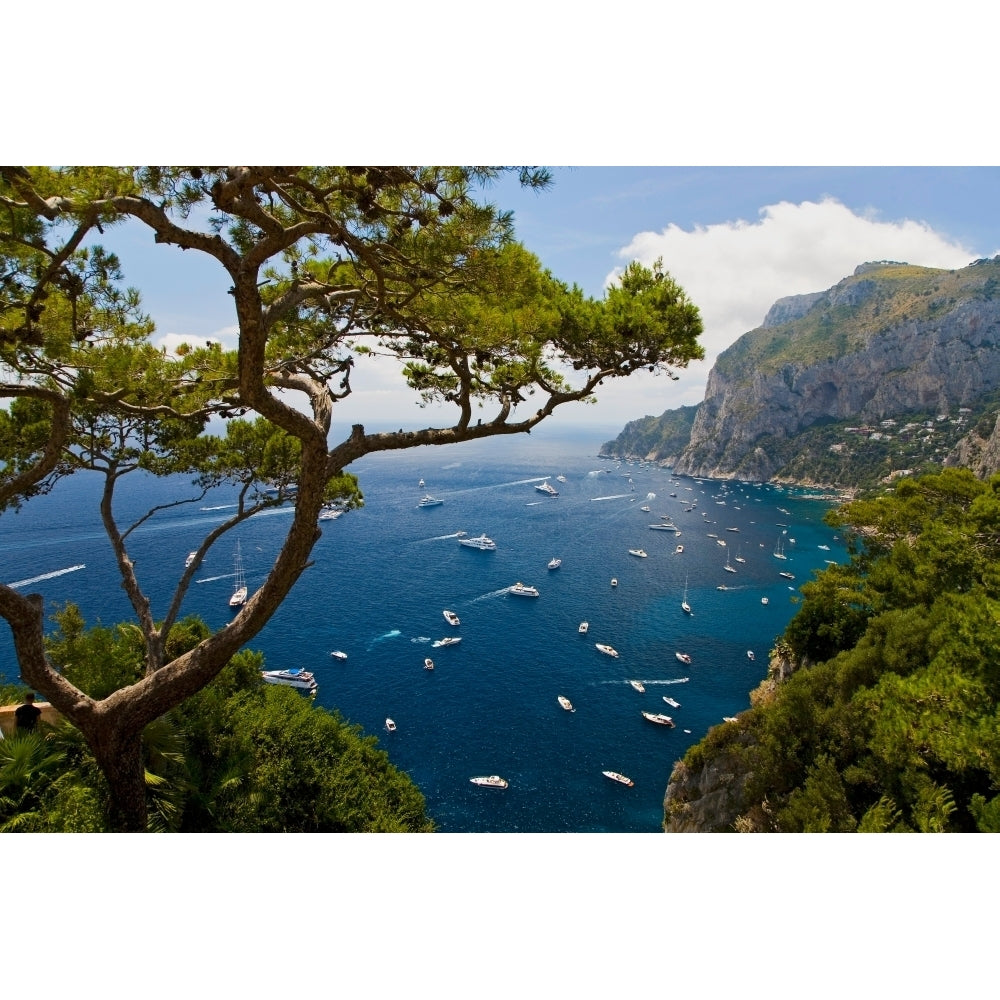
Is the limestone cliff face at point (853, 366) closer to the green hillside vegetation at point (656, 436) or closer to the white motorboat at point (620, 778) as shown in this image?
the green hillside vegetation at point (656, 436)

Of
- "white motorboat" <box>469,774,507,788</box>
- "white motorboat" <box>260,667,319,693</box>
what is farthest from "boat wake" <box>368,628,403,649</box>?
"white motorboat" <box>469,774,507,788</box>

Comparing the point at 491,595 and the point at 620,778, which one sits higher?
the point at 491,595

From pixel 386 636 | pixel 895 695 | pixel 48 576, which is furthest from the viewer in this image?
pixel 48 576

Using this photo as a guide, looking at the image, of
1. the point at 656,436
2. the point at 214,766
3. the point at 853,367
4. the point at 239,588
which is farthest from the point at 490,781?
the point at 656,436

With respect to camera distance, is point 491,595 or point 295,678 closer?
point 295,678

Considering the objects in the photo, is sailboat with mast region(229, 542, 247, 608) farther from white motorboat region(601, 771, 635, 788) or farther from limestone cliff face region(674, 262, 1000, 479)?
limestone cliff face region(674, 262, 1000, 479)

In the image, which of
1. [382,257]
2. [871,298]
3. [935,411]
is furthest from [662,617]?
[871,298]

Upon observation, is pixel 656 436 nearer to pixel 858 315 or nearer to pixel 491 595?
pixel 858 315
